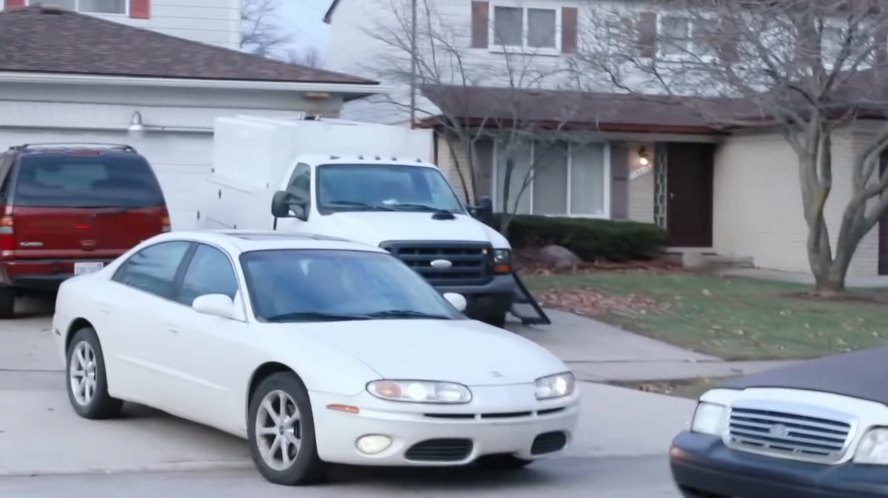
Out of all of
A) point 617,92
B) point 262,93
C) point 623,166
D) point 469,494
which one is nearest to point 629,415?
point 469,494

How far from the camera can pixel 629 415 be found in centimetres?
1150

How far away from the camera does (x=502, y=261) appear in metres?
15.0

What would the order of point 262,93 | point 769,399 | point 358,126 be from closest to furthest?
1. point 769,399
2. point 358,126
3. point 262,93

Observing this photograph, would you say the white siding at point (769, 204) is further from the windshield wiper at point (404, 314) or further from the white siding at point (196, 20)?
the windshield wiper at point (404, 314)

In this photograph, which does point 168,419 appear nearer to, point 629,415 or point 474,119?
point 629,415

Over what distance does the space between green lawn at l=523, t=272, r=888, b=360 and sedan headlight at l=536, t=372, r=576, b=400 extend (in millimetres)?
7067

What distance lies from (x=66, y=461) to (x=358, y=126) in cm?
808

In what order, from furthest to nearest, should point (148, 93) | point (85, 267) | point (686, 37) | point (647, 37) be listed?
point (647, 37) < point (148, 93) < point (686, 37) < point (85, 267)

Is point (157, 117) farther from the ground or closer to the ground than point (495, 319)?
farther from the ground

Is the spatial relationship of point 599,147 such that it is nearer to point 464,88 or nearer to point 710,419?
point 464,88

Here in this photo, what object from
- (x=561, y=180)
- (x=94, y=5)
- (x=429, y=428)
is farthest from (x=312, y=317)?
(x=561, y=180)

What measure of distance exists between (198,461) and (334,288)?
142 cm

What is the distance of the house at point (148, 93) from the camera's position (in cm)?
2003

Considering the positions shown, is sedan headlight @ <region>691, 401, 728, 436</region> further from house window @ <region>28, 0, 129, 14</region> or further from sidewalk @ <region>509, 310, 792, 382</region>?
house window @ <region>28, 0, 129, 14</region>
